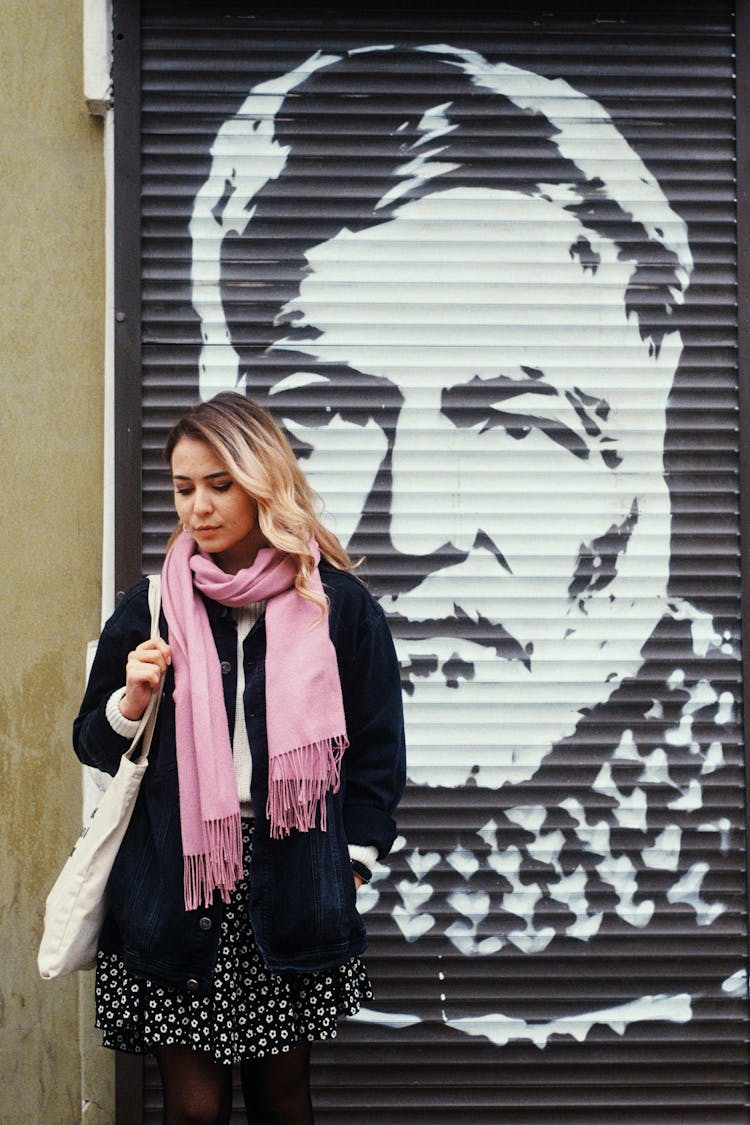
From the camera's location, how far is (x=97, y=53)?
143 inches

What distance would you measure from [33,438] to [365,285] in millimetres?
1174

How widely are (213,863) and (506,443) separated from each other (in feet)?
5.95

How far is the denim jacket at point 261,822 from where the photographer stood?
2.52 meters

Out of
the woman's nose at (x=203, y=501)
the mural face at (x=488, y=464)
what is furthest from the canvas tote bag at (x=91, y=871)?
the mural face at (x=488, y=464)

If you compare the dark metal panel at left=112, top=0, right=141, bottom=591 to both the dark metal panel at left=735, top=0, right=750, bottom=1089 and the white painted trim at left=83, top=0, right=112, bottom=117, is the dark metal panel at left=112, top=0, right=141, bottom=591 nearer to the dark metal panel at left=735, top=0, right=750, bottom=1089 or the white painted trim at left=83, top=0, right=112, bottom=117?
the white painted trim at left=83, top=0, right=112, bottom=117

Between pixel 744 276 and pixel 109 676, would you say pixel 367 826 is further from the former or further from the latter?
pixel 744 276

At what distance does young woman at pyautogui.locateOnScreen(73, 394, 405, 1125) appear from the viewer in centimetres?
252

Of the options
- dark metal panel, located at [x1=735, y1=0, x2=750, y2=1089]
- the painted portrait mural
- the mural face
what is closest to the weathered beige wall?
the painted portrait mural

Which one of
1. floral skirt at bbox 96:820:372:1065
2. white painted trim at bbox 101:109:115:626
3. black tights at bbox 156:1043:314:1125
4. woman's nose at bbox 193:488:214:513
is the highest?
white painted trim at bbox 101:109:115:626

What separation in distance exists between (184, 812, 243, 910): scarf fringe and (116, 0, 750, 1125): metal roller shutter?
124 centimetres

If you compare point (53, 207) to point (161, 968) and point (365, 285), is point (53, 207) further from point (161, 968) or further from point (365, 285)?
point (161, 968)

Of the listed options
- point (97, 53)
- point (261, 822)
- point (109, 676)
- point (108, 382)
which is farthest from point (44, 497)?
point (261, 822)

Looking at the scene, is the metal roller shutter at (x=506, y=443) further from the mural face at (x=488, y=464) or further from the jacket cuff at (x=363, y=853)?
Answer: the jacket cuff at (x=363, y=853)

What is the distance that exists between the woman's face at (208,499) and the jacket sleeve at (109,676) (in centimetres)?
22
